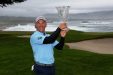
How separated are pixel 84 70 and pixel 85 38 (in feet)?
50.5

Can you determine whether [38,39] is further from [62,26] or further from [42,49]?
[62,26]

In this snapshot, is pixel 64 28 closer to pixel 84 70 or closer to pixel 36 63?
pixel 36 63

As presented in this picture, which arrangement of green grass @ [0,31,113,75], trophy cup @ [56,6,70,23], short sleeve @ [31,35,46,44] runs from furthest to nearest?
green grass @ [0,31,113,75]
short sleeve @ [31,35,46,44]
trophy cup @ [56,6,70,23]

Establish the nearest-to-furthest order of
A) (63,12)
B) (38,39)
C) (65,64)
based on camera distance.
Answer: (63,12)
(38,39)
(65,64)

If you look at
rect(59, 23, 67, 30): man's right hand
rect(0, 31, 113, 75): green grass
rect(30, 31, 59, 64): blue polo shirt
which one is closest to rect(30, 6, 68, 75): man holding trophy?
rect(30, 31, 59, 64): blue polo shirt

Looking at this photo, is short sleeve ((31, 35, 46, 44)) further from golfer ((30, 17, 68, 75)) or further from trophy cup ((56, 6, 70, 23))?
trophy cup ((56, 6, 70, 23))

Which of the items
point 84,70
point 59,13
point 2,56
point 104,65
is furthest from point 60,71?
point 59,13

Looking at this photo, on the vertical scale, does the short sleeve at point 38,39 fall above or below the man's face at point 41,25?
below

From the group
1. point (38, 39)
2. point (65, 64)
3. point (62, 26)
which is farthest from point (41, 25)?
point (65, 64)

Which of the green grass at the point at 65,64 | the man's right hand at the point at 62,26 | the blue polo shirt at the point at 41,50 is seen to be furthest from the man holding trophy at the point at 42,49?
the green grass at the point at 65,64

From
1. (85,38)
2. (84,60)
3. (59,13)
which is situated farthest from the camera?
(85,38)

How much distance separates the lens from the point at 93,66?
1588cm

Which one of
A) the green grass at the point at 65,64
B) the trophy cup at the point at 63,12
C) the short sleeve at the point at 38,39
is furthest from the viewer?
the green grass at the point at 65,64

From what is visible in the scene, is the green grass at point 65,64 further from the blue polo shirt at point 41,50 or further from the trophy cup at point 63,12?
the trophy cup at point 63,12
